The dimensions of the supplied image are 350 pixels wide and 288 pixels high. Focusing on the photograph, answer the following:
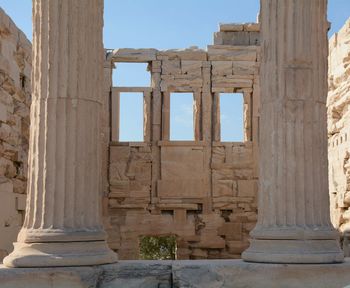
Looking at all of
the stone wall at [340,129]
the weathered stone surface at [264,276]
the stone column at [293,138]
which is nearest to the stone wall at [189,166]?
the stone wall at [340,129]

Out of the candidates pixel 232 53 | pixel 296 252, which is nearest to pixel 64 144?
pixel 296 252

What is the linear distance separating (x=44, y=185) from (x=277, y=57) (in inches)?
139

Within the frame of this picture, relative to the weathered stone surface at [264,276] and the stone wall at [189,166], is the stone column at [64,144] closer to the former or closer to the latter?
the weathered stone surface at [264,276]

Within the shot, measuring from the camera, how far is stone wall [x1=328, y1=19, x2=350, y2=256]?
43.0 feet

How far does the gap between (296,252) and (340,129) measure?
6256 millimetres

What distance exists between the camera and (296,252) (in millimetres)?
8078

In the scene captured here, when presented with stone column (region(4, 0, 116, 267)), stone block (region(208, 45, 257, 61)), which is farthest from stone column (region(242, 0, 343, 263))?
stone block (region(208, 45, 257, 61))

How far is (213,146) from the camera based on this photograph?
2020 cm

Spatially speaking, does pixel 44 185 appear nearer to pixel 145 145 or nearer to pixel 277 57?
pixel 277 57

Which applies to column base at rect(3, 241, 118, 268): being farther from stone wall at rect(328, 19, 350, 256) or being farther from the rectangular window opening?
the rectangular window opening

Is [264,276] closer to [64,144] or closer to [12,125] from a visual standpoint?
[64,144]

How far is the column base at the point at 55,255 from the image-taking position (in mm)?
7785

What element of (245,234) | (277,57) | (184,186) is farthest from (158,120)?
(277,57)

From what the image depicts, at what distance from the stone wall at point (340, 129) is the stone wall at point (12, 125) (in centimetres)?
670
